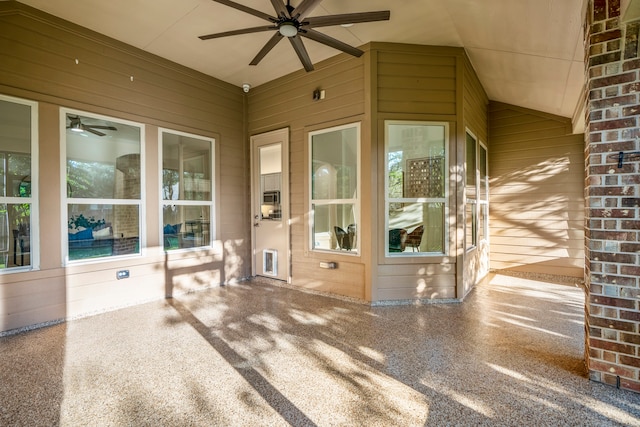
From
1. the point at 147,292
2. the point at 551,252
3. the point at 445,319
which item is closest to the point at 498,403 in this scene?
the point at 445,319

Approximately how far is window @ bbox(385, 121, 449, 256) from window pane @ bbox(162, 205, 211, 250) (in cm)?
276

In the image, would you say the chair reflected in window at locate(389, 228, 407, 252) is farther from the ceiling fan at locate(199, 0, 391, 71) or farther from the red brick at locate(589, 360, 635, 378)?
the ceiling fan at locate(199, 0, 391, 71)

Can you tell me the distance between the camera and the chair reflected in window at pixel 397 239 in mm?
4023

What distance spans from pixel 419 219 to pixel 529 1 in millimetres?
2417

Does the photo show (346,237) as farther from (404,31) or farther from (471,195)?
(404,31)

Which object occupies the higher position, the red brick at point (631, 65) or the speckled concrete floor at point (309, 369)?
the red brick at point (631, 65)

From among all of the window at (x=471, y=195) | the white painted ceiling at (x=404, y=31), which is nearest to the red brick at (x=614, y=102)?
the white painted ceiling at (x=404, y=31)

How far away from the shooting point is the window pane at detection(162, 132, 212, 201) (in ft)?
14.4

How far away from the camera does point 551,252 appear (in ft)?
17.5

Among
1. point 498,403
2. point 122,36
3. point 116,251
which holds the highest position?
point 122,36

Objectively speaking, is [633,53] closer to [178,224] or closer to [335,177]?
[335,177]

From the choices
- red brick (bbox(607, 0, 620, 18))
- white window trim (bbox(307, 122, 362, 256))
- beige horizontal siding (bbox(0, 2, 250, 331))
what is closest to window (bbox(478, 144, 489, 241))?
white window trim (bbox(307, 122, 362, 256))

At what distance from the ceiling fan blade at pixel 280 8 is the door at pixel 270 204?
232cm

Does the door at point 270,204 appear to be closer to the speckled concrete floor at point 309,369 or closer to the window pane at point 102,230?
the speckled concrete floor at point 309,369
